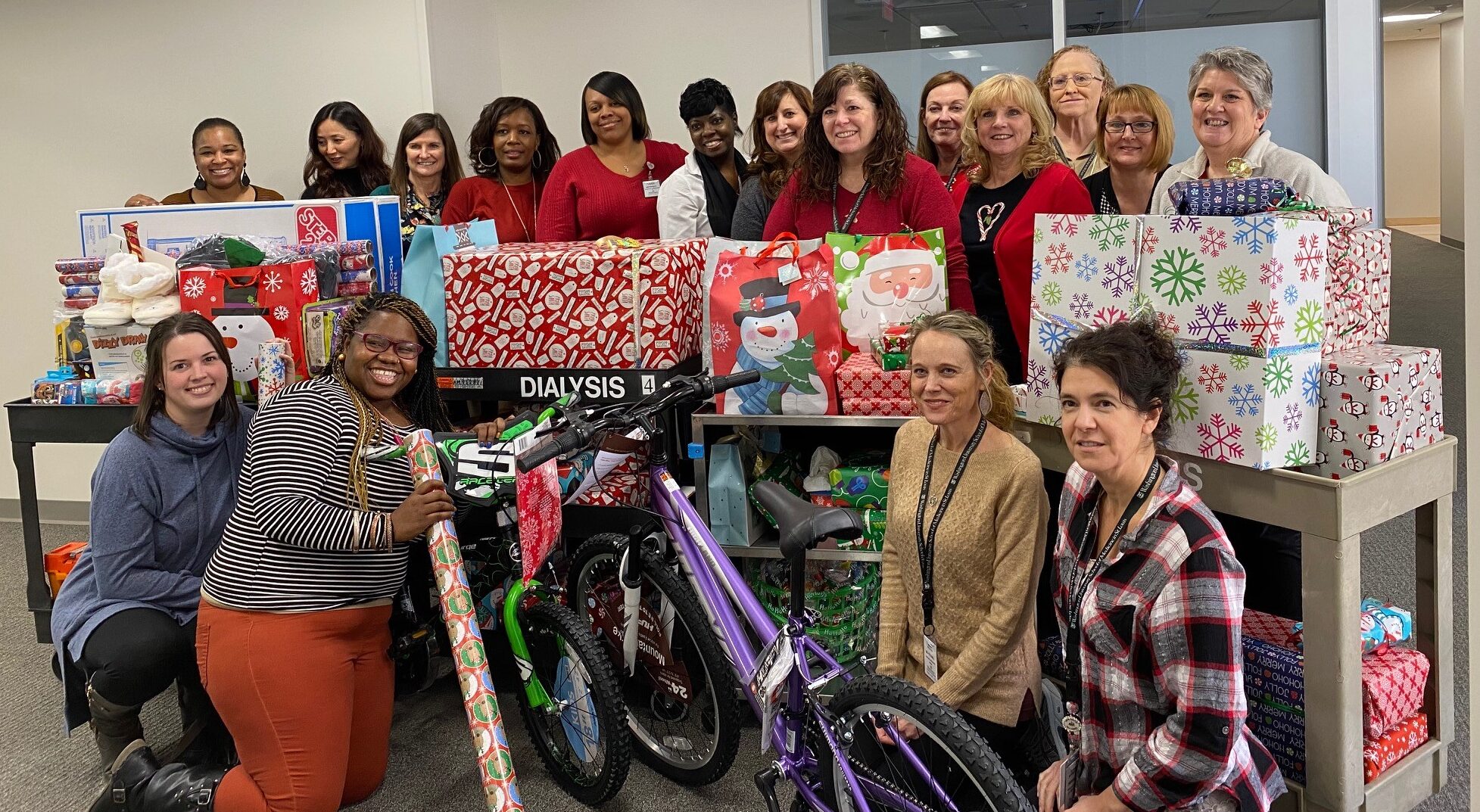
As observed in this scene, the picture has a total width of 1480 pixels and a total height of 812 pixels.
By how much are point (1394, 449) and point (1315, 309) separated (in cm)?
33

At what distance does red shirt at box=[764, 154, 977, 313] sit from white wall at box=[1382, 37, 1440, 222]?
17.4 metres

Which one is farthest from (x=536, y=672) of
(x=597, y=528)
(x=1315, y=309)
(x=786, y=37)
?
(x=786, y=37)

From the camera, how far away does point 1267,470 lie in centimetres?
227

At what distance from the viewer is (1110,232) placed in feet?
7.99

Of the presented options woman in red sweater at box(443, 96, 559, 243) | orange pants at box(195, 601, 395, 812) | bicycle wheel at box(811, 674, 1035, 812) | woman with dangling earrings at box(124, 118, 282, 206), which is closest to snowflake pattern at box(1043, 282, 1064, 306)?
bicycle wheel at box(811, 674, 1035, 812)

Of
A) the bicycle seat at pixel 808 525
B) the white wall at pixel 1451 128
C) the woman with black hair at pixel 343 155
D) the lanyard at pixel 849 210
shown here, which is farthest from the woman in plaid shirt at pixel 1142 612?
the white wall at pixel 1451 128

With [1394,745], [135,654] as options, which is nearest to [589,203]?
[135,654]

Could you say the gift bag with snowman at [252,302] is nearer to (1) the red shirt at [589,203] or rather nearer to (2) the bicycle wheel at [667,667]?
(1) the red shirt at [589,203]

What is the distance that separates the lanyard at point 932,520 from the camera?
2420 mm

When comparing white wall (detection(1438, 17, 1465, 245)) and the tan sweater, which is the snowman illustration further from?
white wall (detection(1438, 17, 1465, 245))

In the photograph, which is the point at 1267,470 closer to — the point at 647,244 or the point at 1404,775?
the point at 1404,775

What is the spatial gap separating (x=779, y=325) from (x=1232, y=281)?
3.81 feet

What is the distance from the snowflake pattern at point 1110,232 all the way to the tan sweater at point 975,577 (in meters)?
0.45

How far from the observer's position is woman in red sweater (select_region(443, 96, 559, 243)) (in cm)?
454
